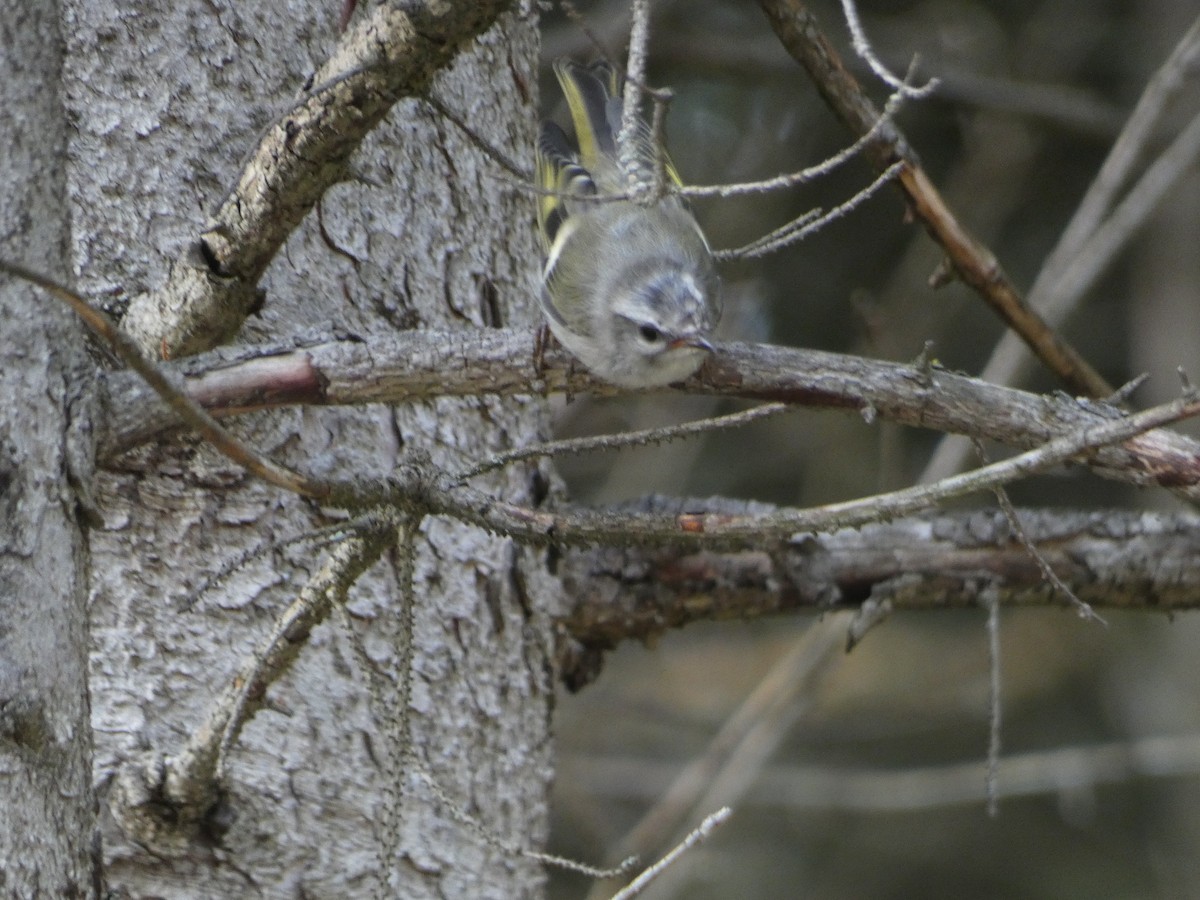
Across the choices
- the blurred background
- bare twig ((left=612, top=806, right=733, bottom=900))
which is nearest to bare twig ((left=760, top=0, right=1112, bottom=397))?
bare twig ((left=612, top=806, right=733, bottom=900))

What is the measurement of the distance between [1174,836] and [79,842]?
214 inches

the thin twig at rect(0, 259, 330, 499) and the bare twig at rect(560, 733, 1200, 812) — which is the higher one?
the bare twig at rect(560, 733, 1200, 812)

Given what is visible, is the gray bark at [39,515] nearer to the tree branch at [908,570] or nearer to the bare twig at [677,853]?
the bare twig at [677,853]

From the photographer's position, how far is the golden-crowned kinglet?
2.06m

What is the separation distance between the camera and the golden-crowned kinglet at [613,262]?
2.06m

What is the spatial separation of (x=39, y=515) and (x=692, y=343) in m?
0.92

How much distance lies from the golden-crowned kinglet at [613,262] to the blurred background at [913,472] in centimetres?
162

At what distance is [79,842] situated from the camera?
141cm

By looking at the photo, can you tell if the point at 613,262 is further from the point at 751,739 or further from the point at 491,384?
the point at 751,739

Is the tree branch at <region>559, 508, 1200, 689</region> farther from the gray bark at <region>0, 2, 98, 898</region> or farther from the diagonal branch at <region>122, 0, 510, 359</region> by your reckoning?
the gray bark at <region>0, 2, 98, 898</region>

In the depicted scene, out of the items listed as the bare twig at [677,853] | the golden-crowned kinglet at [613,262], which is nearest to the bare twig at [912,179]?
the golden-crowned kinglet at [613,262]

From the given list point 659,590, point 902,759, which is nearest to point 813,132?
point 902,759

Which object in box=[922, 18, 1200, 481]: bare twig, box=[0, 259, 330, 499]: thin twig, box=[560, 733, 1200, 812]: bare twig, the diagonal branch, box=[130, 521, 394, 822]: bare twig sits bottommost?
box=[130, 521, 394, 822]: bare twig

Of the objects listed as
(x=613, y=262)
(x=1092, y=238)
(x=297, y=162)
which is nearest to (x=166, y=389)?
(x=297, y=162)
